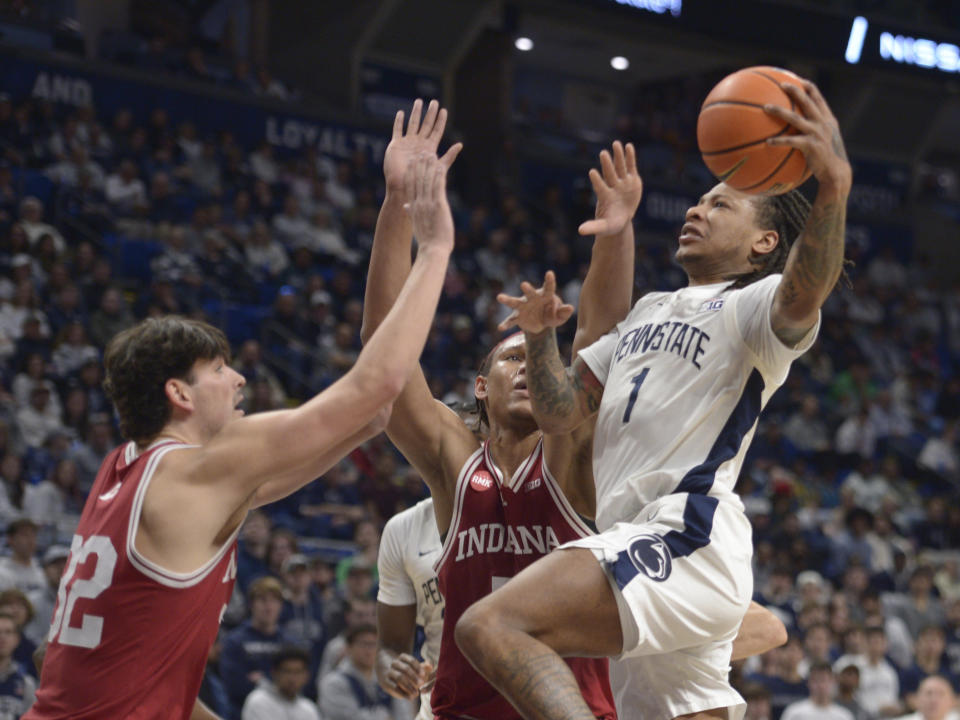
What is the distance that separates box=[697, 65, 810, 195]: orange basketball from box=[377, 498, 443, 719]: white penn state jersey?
7.66ft

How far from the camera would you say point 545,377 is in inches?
155

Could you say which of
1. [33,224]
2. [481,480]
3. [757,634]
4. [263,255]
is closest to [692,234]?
[481,480]

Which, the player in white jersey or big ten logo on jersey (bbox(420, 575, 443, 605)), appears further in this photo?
big ten logo on jersey (bbox(420, 575, 443, 605))

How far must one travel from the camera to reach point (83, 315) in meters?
11.6

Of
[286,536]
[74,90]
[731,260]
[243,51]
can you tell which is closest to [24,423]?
[286,536]

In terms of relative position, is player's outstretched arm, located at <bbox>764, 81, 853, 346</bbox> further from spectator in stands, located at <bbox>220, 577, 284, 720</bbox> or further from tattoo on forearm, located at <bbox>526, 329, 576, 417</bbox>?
spectator in stands, located at <bbox>220, 577, 284, 720</bbox>

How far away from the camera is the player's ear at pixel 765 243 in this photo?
165 inches

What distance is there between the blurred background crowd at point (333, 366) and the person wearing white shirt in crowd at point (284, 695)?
32 millimetres

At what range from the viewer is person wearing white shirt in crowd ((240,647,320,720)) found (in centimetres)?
791

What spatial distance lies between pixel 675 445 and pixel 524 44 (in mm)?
19519

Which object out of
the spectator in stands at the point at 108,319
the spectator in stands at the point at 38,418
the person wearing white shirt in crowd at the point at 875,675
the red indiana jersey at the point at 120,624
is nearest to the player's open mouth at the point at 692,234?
the red indiana jersey at the point at 120,624

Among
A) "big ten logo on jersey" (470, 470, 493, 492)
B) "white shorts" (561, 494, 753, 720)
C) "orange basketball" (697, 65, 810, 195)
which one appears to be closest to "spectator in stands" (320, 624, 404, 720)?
"big ten logo on jersey" (470, 470, 493, 492)

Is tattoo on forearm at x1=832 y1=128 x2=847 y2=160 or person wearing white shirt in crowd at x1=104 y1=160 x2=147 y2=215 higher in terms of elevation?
tattoo on forearm at x1=832 y1=128 x2=847 y2=160

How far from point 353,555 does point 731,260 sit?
7.04 m
